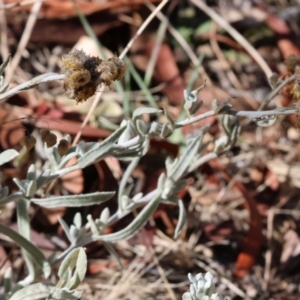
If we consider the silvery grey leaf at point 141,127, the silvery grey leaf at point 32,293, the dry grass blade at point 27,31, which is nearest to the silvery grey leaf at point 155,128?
the silvery grey leaf at point 141,127

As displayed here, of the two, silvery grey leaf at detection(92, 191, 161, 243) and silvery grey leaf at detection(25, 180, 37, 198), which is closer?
silvery grey leaf at detection(25, 180, 37, 198)

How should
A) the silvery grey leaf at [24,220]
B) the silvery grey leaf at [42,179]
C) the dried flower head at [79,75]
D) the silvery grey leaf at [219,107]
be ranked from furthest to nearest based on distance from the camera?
the silvery grey leaf at [24,220] < the silvery grey leaf at [42,179] < the silvery grey leaf at [219,107] < the dried flower head at [79,75]

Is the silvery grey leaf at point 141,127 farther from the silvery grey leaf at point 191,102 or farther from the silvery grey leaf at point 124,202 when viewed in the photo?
the silvery grey leaf at point 124,202

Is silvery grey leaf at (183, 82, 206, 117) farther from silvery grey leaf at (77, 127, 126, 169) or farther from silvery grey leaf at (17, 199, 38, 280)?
silvery grey leaf at (17, 199, 38, 280)

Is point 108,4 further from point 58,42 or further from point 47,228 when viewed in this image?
point 47,228

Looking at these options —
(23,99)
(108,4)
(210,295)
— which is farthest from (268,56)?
(210,295)

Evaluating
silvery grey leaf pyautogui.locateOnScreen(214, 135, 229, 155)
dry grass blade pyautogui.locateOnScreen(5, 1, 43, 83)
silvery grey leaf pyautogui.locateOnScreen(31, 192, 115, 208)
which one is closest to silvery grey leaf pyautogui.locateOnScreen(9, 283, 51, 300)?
silvery grey leaf pyautogui.locateOnScreen(31, 192, 115, 208)

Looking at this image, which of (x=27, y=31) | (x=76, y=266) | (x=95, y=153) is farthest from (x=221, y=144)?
(x=27, y=31)
